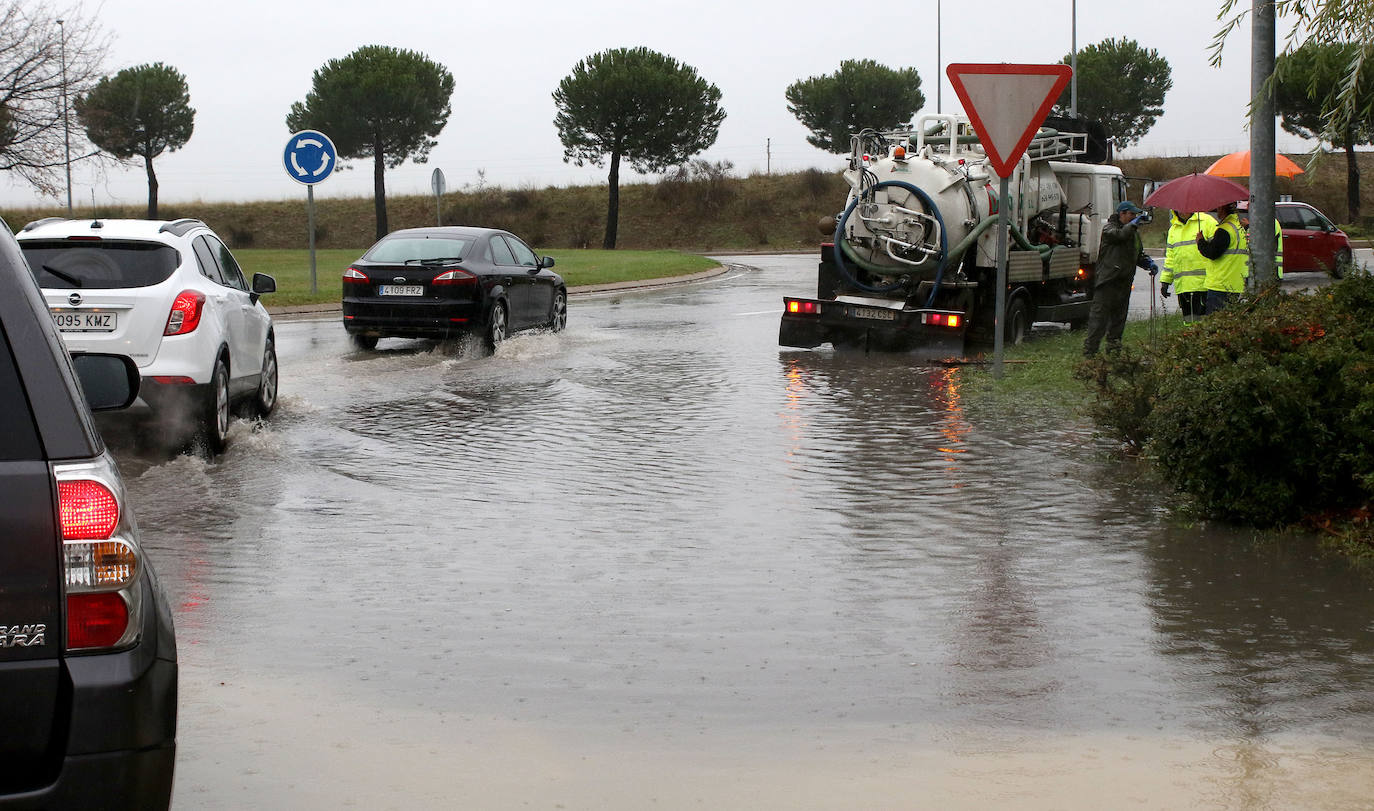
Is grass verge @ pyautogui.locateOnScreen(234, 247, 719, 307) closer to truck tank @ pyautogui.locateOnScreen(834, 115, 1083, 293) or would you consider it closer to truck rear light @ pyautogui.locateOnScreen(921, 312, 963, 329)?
truck tank @ pyautogui.locateOnScreen(834, 115, 1083, 293)

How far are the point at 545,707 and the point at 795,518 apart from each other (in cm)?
337

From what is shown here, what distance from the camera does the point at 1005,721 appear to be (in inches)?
196

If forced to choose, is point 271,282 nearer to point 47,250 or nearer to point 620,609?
point 47,250

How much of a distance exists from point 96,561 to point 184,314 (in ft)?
25.2

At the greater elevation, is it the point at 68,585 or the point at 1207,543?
the point at 68,585

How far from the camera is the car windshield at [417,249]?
17734 millimetres

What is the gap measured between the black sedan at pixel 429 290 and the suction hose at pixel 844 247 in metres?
4.11

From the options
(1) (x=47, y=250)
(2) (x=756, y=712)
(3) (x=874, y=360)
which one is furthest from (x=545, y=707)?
(3) (x=874, y=360)

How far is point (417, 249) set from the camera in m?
17.9

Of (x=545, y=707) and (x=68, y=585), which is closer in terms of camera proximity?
(x=68, y=585)

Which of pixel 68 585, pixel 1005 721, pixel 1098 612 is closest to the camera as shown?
pixel 68 585

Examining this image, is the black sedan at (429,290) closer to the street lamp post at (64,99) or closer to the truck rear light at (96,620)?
the truck rear light at (96,620)

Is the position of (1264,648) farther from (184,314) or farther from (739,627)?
(184,314)

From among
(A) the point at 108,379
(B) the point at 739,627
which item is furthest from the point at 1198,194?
(A) the point at 108,379
